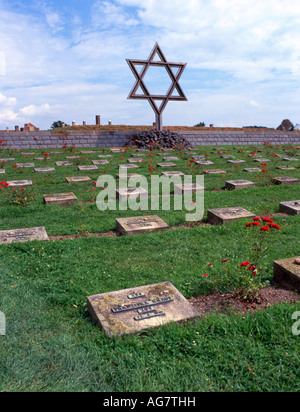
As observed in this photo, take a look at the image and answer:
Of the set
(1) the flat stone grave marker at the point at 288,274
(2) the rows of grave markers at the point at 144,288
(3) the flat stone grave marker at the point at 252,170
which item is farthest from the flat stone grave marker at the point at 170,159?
(1) the flat stone grave marker at the point at 288,274

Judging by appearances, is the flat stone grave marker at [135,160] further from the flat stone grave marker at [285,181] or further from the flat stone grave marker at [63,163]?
the flat stone grave marker at [285,181]

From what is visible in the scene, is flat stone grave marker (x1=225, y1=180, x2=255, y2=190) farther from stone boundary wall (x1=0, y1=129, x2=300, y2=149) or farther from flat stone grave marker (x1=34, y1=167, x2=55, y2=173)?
stone boundary wall (x1=0, y1=129, x2=300, y2=149)

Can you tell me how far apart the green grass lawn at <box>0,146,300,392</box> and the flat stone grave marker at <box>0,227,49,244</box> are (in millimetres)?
231

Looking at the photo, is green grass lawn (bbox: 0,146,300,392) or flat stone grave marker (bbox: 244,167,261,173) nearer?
green grass lawn (bbox: 0,146,300,392)

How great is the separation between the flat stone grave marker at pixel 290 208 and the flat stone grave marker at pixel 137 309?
12.7 ft

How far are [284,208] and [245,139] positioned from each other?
513 inches

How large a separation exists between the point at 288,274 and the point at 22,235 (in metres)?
3.51

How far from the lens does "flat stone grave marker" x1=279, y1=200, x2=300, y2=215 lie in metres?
6.24

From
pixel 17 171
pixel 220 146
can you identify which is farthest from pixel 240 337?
pixel 220 146

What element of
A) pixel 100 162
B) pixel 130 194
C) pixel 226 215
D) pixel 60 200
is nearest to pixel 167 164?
pixel 100 162

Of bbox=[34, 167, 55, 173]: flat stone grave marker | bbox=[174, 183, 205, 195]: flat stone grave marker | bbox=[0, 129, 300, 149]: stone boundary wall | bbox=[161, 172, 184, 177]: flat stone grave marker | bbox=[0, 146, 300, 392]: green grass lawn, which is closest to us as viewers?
bbox=[0, 146, 300, 392]: green grass lawn

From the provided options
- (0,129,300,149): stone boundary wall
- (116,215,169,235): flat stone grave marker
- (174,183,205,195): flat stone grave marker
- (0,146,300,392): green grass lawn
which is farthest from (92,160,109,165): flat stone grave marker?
(116,215,169,235): flat stone grave marker

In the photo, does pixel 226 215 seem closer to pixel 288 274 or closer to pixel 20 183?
pixel 288 274
